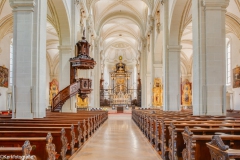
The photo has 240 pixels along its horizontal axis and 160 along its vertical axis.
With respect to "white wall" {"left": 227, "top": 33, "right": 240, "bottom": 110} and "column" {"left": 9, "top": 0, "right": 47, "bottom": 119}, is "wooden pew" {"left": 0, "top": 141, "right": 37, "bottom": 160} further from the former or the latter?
"white wall" {"left": 227, "top": 33, "right": 240, "bottom": 110}

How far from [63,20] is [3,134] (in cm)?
1038

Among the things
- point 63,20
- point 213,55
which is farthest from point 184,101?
point 213,55

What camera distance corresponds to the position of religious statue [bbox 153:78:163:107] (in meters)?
18.4

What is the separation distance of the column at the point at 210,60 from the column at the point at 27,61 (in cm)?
518

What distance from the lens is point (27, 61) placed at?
26.9 feet

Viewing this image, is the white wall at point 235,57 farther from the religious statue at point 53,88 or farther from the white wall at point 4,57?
the religious statue at point 53,88

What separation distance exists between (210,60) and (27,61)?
586cm

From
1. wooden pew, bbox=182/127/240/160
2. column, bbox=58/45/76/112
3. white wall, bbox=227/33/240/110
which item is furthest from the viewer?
white wall, bbox=227/33/240/110

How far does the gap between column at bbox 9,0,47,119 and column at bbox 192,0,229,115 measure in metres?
5.18

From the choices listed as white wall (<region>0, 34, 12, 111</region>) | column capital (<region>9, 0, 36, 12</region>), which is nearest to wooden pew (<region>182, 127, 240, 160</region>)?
column capital (<region>9, 0, 36, 12</region>)

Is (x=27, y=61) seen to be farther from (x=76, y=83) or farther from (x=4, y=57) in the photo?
(x=4, y=57)

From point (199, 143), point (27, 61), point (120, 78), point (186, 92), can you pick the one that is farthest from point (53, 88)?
point (199, 143)

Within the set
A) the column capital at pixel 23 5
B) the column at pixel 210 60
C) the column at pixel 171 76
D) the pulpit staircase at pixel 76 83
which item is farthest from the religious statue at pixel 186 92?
the column capital at pixel 23 5

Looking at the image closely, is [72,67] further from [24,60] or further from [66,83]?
[24,60]
